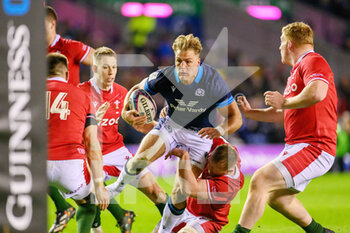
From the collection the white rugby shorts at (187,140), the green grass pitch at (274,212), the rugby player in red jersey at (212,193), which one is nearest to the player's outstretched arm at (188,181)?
the rugby player in red jersey at (212,193)

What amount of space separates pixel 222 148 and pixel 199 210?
641 mm

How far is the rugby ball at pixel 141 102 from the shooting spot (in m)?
5.79

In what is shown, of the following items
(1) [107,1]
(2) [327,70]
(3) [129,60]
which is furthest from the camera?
(1) [107,1]

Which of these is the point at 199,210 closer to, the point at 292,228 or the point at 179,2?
the point at 292,228

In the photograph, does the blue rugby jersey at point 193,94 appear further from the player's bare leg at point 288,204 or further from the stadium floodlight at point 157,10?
the stadium floodlight at point 157,10

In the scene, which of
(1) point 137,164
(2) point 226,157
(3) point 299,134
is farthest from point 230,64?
(2) point 226,157

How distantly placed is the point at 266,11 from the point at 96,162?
14.4m

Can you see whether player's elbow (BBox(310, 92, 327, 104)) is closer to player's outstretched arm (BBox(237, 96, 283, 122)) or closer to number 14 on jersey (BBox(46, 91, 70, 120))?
player's outstretched arm (BBox(237, 96, 283, 122))

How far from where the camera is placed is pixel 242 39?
64.0 ft

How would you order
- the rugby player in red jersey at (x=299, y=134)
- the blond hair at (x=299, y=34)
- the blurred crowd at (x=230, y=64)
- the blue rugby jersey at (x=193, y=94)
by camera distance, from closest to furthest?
the rugby player in red jersey at (x=299, y=134), the blond hair at (x=299, y=34), the blue rugby jersey at (x=193, y=94), the blurred crowd at (x=230, y=64)

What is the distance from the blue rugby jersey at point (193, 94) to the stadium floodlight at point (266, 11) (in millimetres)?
13169

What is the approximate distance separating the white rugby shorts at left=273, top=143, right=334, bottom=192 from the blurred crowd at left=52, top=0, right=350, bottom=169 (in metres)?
7.81

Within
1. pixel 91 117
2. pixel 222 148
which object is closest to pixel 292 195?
pixel 222 148

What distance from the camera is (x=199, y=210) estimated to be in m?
5.25
